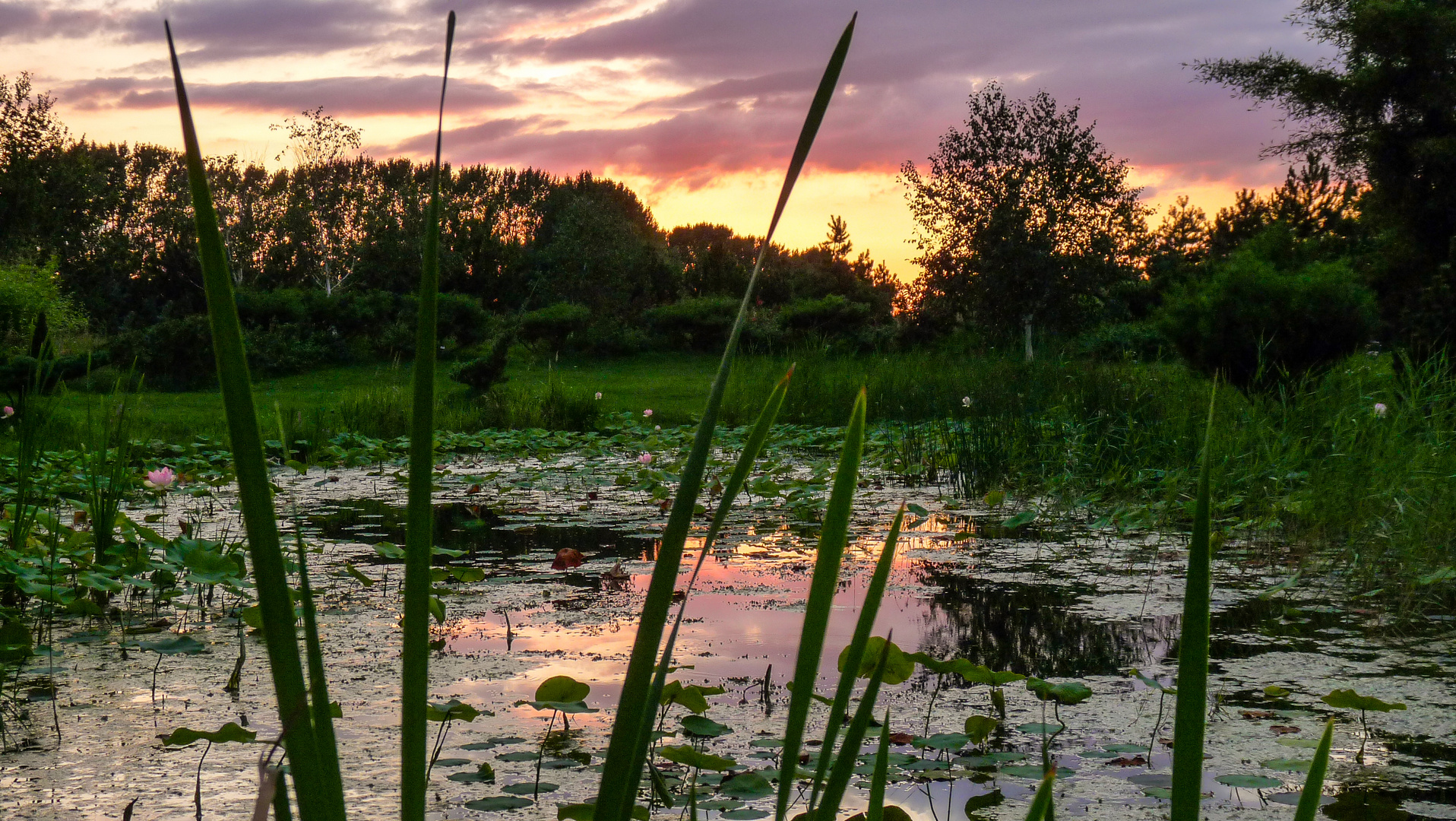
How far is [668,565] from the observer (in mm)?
497

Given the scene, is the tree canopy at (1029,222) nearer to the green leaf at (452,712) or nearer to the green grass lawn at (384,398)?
the green grass lawn at (384,398)

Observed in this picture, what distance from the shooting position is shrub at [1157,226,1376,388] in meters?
6.07

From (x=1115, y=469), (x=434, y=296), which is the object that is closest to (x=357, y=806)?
(x=434, y=296)

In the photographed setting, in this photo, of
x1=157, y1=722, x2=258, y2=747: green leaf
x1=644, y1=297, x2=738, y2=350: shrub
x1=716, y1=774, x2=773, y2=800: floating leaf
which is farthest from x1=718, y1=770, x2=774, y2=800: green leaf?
x1=644, y1=297, x2=738, y2=350: shrub

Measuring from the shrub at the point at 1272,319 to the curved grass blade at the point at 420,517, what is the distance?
6175mm

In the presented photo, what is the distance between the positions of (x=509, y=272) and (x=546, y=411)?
17191 mm

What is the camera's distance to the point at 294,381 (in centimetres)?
1283

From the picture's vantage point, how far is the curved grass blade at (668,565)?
1.59ft

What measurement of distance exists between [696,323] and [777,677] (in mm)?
16202

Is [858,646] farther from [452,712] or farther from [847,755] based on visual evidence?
[452,712]

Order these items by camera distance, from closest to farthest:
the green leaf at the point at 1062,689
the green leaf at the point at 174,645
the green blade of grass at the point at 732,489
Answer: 1. the green blade of grass at the point at 732,489
2. the green leaf at the point at 1062,689
3. the green leaf at the point at 174,645

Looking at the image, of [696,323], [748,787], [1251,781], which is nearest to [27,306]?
[696,323]

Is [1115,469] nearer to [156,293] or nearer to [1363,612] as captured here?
[1363,612]

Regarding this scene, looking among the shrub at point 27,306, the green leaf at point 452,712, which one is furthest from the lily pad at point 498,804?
the shrub at point 27,306
